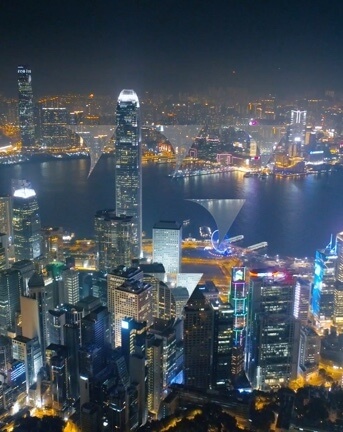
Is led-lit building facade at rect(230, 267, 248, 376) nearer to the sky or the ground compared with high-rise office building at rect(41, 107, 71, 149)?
nearer to the ground

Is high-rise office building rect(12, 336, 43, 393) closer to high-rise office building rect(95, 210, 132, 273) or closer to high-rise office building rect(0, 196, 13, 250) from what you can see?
high-rise office building rect(95, 210, 132, 273)

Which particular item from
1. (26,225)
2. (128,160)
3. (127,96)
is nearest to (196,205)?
(128,160)

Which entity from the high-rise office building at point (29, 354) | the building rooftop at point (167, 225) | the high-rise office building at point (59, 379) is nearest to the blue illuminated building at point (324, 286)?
the building rooftop at point (167, 225)

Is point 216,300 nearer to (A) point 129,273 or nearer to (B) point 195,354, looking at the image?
(B) point 195,354

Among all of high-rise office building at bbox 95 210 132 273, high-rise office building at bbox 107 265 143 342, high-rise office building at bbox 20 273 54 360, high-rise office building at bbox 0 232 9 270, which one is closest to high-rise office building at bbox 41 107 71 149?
high-rise office building at bbox 95 210 132 273

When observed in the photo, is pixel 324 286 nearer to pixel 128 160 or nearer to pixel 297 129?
pixel 128 160

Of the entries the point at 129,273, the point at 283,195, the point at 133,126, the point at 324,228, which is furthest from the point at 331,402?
the point at 283,195
